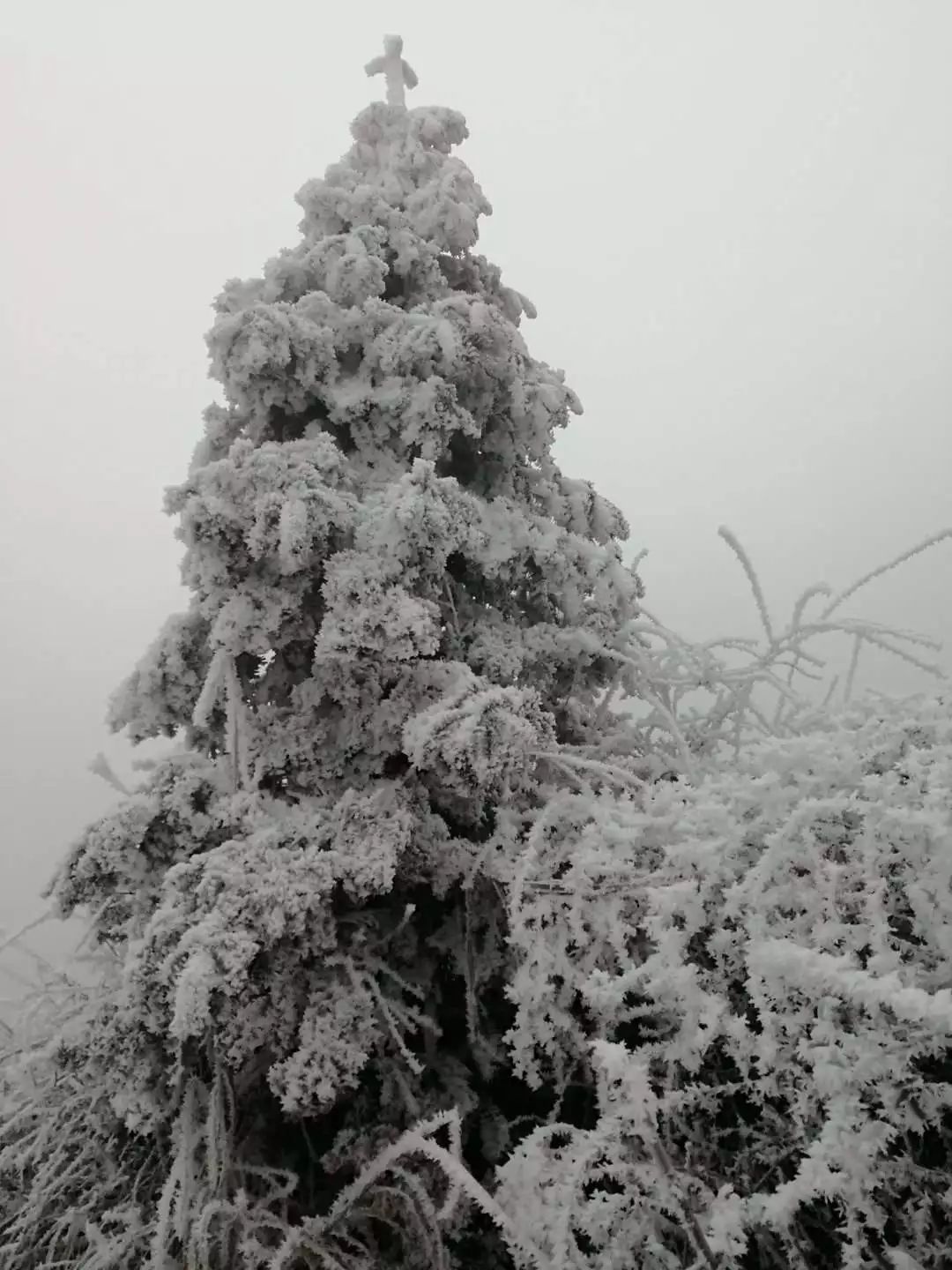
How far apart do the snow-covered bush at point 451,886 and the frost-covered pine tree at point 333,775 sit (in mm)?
25

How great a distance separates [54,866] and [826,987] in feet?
12.2

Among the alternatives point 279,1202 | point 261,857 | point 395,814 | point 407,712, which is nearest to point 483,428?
point 407,712

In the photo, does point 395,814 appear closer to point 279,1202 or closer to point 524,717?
point 524,717

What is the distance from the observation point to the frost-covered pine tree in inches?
134

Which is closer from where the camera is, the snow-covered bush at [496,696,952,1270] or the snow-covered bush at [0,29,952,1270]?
the snow-covered bush at [496,696,952,1270]

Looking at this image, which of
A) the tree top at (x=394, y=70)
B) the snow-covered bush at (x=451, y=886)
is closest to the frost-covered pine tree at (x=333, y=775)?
the snow-covered bush at (x=451, y=886)

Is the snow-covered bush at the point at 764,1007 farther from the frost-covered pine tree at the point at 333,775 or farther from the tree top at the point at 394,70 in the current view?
the tree top at the point at 394,70

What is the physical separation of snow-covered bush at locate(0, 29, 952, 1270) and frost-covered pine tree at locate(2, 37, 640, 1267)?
1.0 inches

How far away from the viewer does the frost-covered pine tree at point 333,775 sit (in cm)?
341

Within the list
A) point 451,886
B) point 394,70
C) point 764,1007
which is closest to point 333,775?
point 451,886

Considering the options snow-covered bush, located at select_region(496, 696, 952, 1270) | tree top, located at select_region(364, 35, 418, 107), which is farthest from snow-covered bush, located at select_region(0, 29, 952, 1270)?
tree top, located at select_region(364, 35, 418, 107)

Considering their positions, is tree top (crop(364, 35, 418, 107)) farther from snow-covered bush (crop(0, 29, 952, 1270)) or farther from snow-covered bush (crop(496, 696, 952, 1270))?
snow-covered bush (crop(496, 696, 952, 1270))

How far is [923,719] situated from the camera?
3.08 meters

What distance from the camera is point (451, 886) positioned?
4.35m
